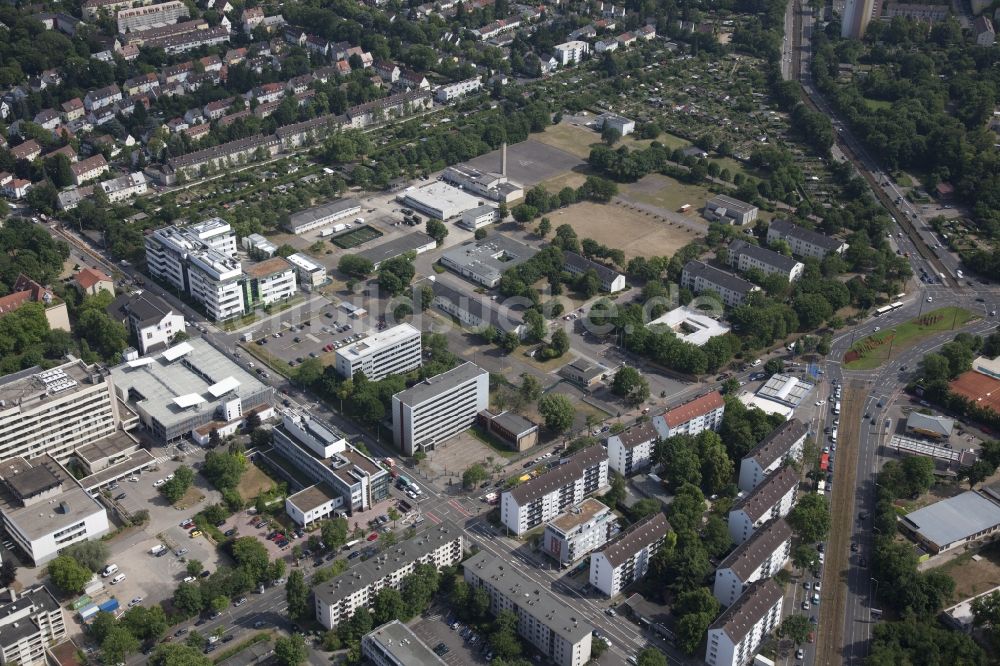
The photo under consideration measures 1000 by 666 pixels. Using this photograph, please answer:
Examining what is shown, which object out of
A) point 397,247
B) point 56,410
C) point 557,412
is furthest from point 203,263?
point 557,412

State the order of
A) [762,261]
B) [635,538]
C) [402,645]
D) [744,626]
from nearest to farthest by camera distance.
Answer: [402,645], [744,626], [635,538], [762,261]

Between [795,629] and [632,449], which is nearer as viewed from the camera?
[795,629]

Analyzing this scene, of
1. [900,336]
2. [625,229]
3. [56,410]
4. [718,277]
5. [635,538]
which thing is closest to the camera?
[635,538]

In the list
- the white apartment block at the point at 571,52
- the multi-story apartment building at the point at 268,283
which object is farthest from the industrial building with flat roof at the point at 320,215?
the white apartment block at the point at 571,52

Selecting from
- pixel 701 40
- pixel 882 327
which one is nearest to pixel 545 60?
pixel 701 40

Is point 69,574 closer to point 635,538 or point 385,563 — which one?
point 385,563
